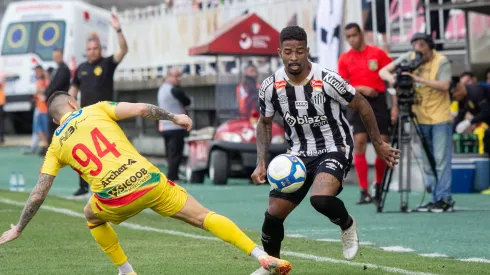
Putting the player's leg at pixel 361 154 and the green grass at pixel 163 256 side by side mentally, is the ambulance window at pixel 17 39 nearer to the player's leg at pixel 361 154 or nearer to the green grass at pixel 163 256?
the player's leg at pixel 361 154

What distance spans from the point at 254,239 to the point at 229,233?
3332 mm

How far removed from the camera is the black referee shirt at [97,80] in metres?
17.0

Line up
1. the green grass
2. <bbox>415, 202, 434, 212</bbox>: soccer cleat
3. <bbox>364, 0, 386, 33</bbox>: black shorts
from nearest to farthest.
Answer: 1. the green grass
2. <bbox>415, 202, 434, 212</bbox>: soccer cleat
3. <bbox>364, 0, 386, 33</bbox>: black shorts

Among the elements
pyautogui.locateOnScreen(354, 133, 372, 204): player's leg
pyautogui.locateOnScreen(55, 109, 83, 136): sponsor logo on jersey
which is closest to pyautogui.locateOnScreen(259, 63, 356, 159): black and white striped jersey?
pyautogui.locateOnScreen(55, 109, 83, 136): sponsor logo on jersey

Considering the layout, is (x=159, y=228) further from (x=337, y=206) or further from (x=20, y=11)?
(x=20, y=11)

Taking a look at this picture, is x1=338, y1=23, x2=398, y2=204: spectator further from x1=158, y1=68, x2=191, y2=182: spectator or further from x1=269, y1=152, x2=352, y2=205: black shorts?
x1=158, y1=68, x2=191, y2=182: spectator

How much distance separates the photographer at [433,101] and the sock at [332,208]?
17.1 ft

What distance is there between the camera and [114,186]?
870cm

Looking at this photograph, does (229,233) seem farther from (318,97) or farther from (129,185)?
(318,97)

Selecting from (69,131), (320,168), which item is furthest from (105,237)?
(320,168)

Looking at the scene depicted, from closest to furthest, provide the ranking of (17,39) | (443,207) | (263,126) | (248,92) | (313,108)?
(313,108)
(263,126)
(443,207)
(248,92)
(17,39)

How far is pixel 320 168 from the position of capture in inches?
374

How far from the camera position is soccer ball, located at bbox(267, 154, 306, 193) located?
9.43 metres

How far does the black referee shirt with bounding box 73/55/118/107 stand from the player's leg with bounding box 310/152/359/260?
308 inches
